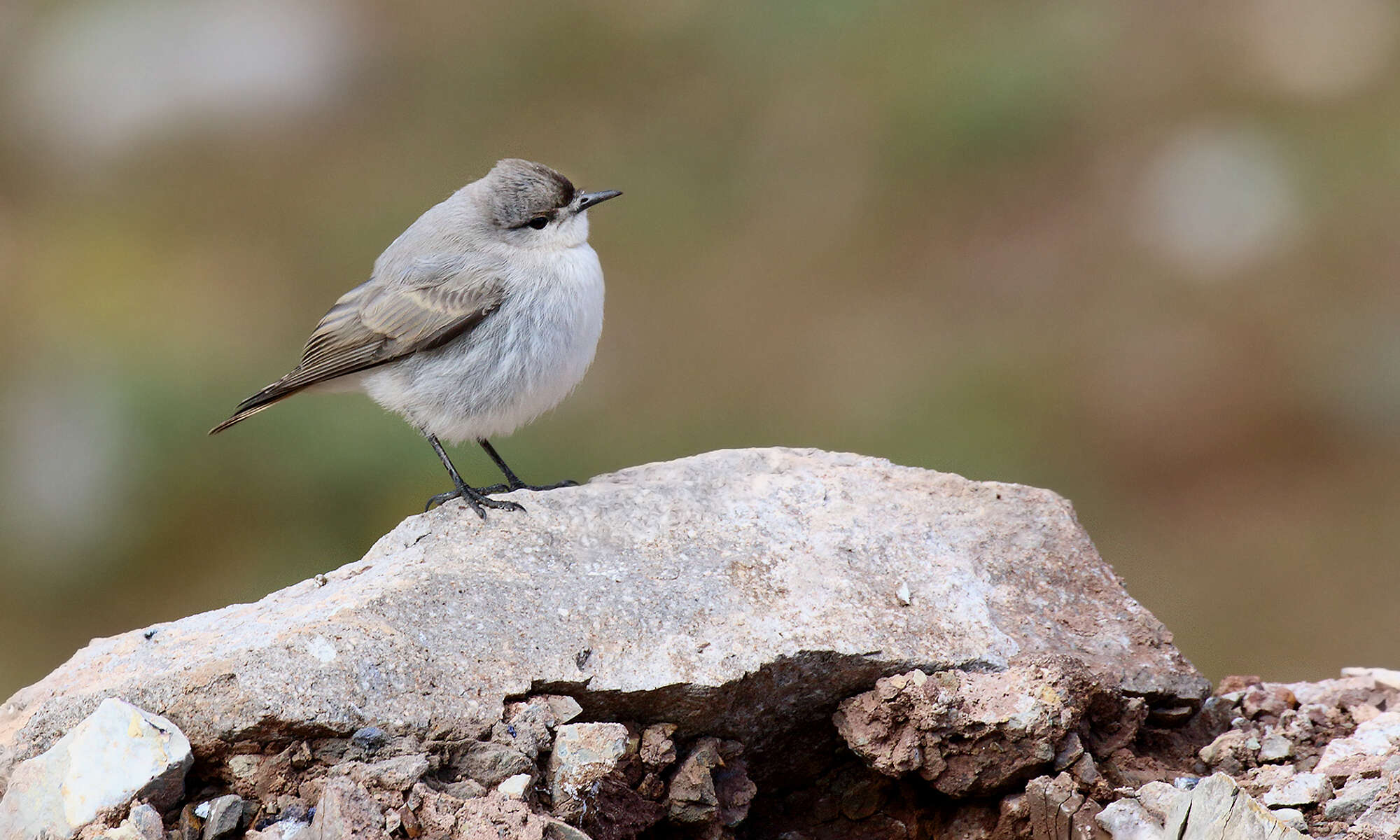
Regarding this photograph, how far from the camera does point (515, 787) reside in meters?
3.43

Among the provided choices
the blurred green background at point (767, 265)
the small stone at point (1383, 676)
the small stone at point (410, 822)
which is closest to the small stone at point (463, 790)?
the small stone at point (410, 822)

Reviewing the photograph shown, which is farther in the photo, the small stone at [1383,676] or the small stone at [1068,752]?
the small stone at [1383,676]

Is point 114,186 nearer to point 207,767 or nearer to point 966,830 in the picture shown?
point 207,767

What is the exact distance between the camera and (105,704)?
3492mm

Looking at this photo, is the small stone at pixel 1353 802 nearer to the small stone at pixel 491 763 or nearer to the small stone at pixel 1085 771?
the small stone at pixel 1085 771

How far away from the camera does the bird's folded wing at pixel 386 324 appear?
17.4 ft

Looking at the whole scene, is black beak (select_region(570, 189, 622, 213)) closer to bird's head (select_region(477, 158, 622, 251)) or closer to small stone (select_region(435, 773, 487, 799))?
bird's head (select_region(477, 158, 622, 251))

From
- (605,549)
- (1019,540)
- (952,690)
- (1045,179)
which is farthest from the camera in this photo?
(1045,179)

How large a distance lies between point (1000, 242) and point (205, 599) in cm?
625

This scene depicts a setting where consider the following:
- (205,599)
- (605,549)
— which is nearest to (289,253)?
(205,599)

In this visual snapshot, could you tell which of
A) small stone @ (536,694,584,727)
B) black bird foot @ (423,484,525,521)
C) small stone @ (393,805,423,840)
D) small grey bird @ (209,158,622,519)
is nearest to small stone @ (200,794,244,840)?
small stone @ (393,805,423,840)

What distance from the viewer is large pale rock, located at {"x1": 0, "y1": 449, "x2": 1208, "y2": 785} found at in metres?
3.60

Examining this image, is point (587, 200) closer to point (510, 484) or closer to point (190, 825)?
point (510, 484)

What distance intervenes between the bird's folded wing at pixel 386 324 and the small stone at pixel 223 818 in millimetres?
2295
